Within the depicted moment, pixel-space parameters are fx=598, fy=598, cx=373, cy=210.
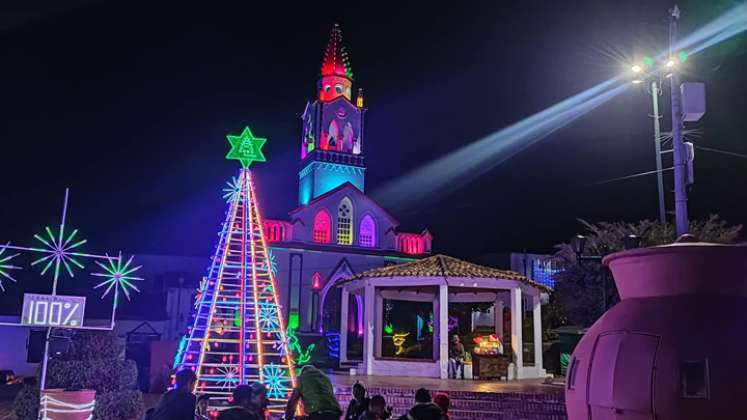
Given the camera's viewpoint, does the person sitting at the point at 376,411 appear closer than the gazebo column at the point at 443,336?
Yes

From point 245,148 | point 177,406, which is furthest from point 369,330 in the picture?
point 177,406

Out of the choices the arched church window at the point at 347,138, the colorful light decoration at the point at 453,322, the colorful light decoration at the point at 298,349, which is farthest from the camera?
the arched church window at the point at 347,138

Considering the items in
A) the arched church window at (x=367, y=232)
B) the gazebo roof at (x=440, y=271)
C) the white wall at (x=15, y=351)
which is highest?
the arched church window at (x=367, y=232)

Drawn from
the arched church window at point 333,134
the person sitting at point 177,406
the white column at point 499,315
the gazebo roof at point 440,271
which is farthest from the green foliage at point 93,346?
the arched church window at point 333,134

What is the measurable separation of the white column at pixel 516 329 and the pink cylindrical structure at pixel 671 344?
12.8 meters

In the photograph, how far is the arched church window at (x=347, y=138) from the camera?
38.6 m

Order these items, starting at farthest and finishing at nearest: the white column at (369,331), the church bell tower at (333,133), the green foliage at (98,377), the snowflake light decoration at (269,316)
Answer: the church bell tower at (333,133)
the white column at (369,331)
the snowflake light decoration at (269,316)
the green foliage at (98,377)

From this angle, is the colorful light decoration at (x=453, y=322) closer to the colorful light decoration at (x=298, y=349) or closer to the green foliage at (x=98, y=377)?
the colorful light decoration at (x=298, y=349)

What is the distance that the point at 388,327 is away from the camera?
3281 centimetres

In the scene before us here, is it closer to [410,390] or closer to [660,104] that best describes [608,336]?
[410,390]

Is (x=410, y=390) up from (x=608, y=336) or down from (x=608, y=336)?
down

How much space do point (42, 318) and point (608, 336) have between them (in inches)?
306

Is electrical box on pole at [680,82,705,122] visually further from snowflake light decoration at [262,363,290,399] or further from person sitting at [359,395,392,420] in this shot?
snowflake light decoration at [262,363,290,399]

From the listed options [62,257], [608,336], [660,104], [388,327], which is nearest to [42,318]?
[62,257]
